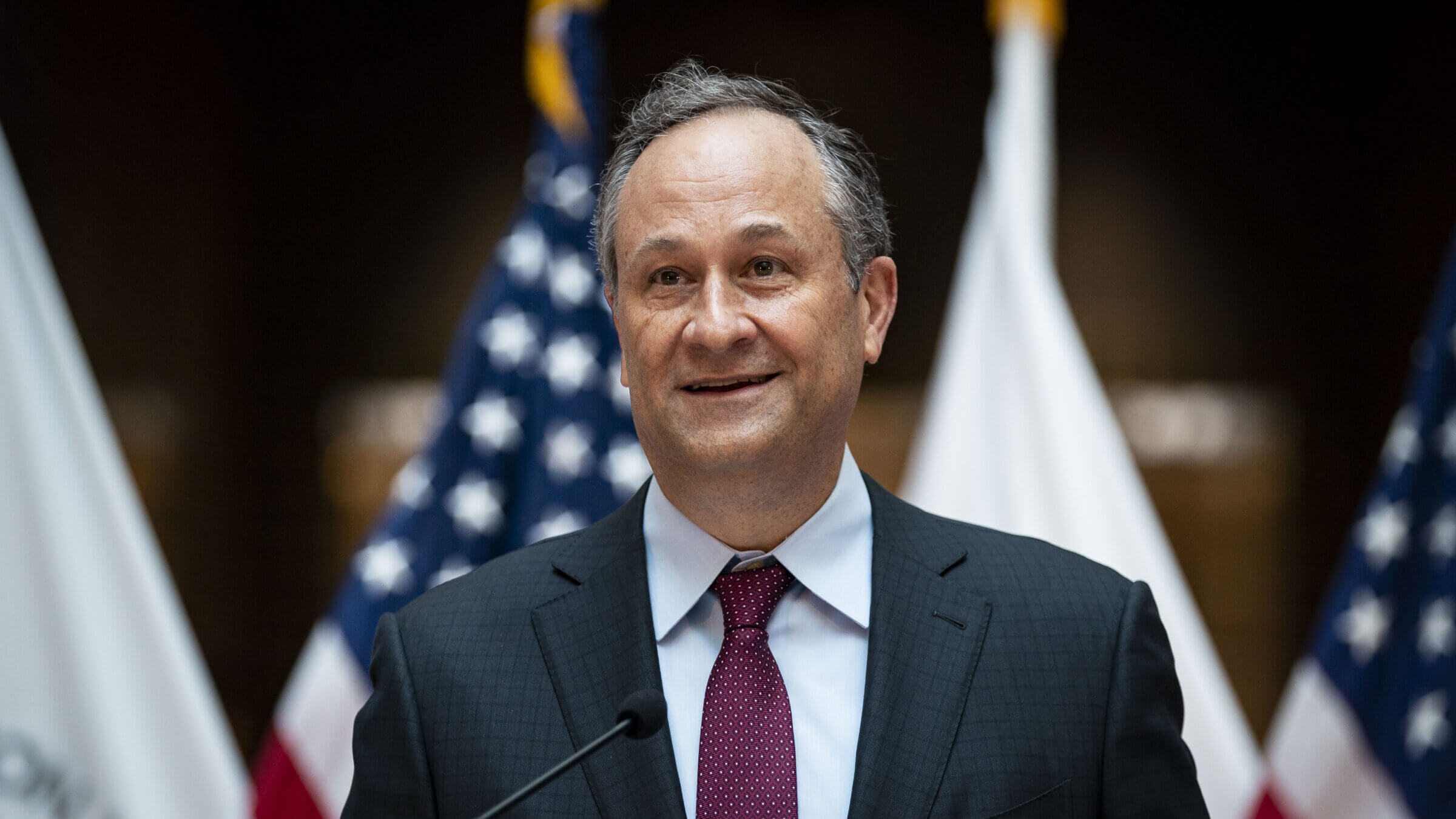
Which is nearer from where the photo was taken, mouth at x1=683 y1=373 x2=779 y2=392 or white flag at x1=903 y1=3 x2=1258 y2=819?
mouth at x1=683 y1=373 x2=779 y2=392

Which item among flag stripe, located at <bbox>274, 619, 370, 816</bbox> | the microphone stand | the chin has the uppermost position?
the chin

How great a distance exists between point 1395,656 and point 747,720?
2.14 m

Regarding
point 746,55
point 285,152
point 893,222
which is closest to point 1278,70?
point 893,222

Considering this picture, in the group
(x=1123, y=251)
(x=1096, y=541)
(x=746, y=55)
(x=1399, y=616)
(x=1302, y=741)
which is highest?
(x=746, y=55)

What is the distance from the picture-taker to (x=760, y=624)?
59.1 inches

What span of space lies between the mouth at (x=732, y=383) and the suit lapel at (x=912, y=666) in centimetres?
28

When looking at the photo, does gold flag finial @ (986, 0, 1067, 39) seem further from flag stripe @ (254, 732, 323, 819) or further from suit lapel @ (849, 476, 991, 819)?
flag stripe @ (254, 732, 323, 819)

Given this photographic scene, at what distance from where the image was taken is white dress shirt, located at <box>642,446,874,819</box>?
144 cm

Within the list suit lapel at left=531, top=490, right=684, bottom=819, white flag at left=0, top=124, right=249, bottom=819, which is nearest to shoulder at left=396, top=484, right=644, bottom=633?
suit lapel at left=531, top=490, right=684, bottom=819

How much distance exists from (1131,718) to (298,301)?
14.3 feet

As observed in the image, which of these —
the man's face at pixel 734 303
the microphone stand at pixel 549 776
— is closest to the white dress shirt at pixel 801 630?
the man's face at pixel 734 303

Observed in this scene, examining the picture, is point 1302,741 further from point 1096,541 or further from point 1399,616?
point 1096,541

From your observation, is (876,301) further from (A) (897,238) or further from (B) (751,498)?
(A) (897,238)

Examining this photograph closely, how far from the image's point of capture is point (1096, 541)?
3113 millimetres
